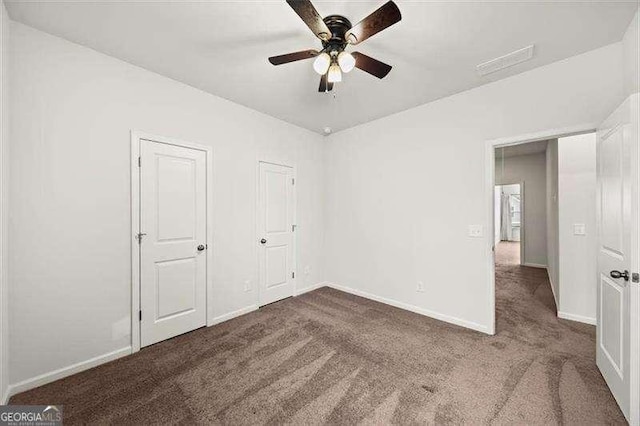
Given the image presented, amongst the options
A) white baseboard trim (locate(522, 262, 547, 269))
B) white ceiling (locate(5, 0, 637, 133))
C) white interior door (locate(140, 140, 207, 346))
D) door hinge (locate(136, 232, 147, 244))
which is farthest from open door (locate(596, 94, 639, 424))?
white baseboard trim (locate(522, 262, 547, 269))

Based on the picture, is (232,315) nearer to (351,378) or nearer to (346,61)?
(351,378)

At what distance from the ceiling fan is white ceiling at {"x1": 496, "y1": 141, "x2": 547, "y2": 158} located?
488 cm

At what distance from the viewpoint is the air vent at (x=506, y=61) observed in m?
2.14

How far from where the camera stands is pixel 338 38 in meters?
1.76

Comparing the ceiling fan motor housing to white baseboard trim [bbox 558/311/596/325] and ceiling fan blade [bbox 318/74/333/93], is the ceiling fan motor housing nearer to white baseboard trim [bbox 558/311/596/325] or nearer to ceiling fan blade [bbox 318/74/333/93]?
ceiling fan blade [bbox 318/74/333/93]

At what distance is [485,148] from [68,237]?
13.5 ft

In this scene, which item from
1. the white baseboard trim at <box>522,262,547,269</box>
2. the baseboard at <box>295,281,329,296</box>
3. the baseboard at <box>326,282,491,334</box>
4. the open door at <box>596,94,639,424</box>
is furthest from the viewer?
the white baseboard trim at <box>522,262,547,269</box>

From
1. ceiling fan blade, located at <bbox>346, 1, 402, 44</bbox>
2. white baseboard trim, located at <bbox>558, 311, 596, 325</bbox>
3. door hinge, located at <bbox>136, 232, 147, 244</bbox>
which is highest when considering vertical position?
ceiling fan blade, located at <bbox>346, 1, 402, 44</bbox>

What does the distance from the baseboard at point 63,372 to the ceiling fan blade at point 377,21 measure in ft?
10.9

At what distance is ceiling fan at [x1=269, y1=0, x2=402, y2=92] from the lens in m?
1.42

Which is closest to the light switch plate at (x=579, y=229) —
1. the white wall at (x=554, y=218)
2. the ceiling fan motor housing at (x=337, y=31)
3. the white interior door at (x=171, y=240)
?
the white wall at (x=554, y=218)

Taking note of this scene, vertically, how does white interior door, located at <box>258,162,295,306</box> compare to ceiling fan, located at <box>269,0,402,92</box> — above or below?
below

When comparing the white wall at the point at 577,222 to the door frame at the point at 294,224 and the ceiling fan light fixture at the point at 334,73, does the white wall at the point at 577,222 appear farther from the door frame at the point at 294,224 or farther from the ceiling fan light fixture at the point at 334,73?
the door frame at the point at 294,224

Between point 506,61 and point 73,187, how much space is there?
4023 mm
